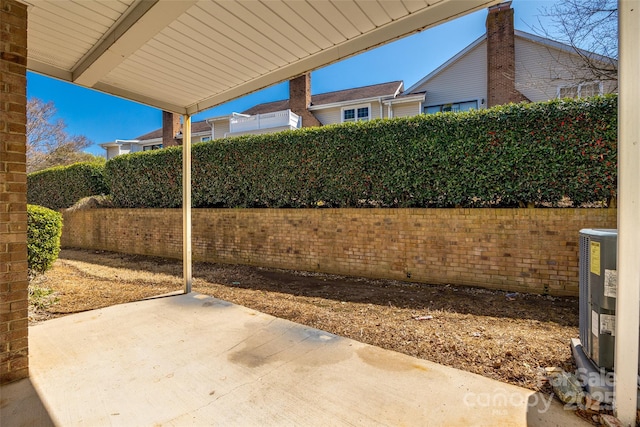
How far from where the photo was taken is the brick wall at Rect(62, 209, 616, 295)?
4.66 m

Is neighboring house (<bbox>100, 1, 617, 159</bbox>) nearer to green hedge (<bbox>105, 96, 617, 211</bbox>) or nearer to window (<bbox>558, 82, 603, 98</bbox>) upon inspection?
window (<bbox>558, 82, 603, 98</bbox>)

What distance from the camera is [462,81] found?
564 inches

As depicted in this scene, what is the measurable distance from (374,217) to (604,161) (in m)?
3.52

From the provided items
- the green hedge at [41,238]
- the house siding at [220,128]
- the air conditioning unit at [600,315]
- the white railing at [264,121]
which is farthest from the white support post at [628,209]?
the house siding at [220,128]

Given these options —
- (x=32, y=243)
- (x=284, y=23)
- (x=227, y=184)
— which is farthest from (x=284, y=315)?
(x=32, y=243)

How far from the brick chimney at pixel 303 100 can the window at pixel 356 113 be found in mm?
1637

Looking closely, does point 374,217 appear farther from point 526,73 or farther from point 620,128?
point 526,73

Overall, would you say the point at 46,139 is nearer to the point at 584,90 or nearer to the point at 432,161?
the point at 432,161

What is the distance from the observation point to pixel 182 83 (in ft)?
13.4

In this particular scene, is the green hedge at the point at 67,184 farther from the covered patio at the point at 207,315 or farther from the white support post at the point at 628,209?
the white support post at the point at 628,209

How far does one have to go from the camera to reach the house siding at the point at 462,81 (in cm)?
1388

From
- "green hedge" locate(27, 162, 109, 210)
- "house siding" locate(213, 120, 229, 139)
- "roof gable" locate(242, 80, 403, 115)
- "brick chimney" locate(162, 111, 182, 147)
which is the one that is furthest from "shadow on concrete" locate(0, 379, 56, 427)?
"brick chimney" locate(162, 111, 182, 147)

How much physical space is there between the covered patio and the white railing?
43.2 ft

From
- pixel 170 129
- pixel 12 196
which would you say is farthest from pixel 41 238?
pixel 170 129
